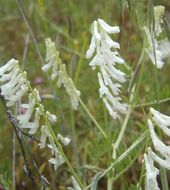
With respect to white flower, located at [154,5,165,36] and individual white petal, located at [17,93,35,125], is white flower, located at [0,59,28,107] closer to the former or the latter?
individual white petal, located at [17,93,35,125]

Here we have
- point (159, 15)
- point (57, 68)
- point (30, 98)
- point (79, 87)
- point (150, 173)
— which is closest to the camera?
point (150, 173)

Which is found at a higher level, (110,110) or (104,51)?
(104,51)

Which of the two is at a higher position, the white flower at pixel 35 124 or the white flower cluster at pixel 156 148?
the white flower at pixel 35 124

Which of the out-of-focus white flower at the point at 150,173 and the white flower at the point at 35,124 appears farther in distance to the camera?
the white flower at the point at 35,124

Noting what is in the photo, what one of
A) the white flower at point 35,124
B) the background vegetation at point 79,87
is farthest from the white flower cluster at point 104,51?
the white flower at point 35,124

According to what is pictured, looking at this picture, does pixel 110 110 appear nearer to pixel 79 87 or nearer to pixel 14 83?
pixel 14 83

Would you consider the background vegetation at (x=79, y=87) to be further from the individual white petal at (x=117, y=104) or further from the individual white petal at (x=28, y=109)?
the individual white petal at (x=28, y=109)

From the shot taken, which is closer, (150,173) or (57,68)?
(150,173)

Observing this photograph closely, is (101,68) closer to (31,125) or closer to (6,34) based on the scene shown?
(31,125)

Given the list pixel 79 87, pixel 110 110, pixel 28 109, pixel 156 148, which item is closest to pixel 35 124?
pixel 28 109
